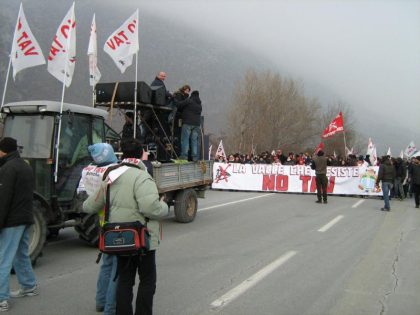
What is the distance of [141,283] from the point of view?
13.4 ft

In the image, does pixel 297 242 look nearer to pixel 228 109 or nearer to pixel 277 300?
pixel 277 300

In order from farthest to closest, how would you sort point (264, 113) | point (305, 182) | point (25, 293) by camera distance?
point (264, 113), point (305, 182), point (25, 293)

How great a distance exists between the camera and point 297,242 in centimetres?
890

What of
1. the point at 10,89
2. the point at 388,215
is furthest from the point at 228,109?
the point at 388,215

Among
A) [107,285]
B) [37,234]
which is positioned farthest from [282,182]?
[107,285]

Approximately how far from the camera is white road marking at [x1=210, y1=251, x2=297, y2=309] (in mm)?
5284

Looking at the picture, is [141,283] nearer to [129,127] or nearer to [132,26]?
[129,127]

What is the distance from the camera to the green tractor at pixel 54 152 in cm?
737

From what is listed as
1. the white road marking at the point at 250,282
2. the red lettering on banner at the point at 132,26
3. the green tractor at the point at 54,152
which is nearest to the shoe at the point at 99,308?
the white road marking at the point at 250,282

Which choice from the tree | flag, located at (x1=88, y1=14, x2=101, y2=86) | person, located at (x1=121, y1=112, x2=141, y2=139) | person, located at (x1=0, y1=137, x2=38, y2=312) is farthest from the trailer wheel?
the tree

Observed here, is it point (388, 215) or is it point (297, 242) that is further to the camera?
point (388, 215)

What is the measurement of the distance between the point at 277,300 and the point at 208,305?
86cm

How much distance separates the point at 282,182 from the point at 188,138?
10805mm

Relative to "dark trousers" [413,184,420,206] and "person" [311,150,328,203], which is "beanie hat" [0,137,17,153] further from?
"dark trousers" [413,184,420,206]
